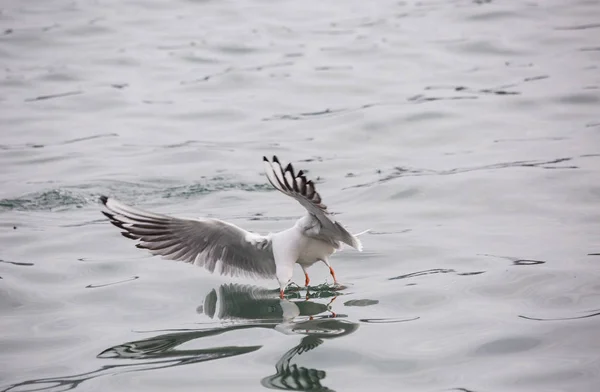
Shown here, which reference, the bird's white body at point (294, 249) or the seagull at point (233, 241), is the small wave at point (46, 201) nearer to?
the seagull at point (233, 241)

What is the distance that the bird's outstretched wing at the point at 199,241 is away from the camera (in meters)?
6.28

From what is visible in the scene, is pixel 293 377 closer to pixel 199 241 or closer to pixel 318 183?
pixel 199 241

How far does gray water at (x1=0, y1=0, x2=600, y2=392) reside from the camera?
18.4 ft

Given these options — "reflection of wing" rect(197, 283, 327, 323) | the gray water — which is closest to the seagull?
"reflection of wing" rect(197, 283, 327, 323)

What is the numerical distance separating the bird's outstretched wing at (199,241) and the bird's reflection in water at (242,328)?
23cm

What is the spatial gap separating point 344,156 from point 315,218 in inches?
162

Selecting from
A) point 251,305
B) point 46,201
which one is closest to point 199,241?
point 251,305

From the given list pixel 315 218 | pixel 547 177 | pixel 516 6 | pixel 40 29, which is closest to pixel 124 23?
pixel 40 29

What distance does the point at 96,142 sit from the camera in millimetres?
10914

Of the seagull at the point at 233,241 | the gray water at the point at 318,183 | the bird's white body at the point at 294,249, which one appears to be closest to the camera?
the gray water at the point at 318,183

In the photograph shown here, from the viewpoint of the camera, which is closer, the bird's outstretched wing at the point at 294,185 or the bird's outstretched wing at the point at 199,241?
the bird's outstretched wing at the point at 294,185

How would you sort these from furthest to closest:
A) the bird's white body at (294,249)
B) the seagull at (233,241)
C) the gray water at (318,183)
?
the bird's white body at (294,249), the seagull at (233,241), the gray water at (318,183)

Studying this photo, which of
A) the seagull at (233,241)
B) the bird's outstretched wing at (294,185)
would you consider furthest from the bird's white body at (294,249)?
the bird's outstretched wing at (294,185)

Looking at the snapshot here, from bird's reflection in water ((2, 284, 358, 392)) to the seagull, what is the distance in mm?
178
